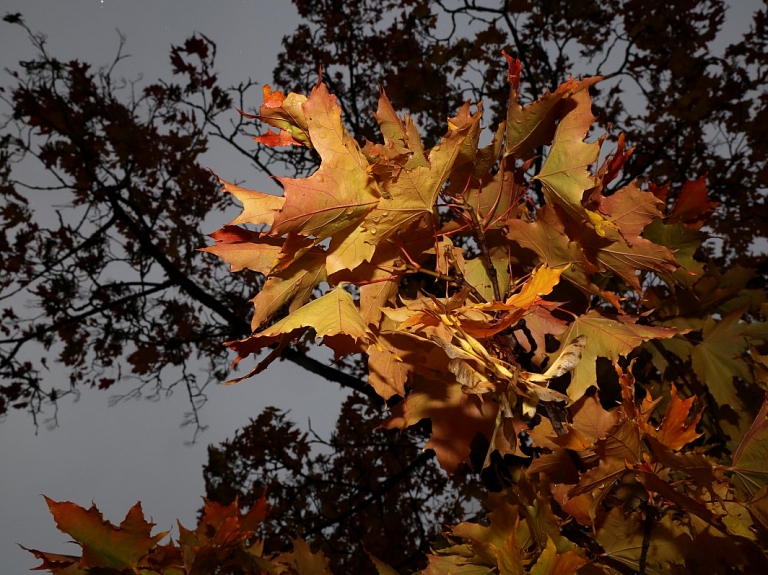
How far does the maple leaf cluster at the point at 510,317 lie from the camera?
67cm

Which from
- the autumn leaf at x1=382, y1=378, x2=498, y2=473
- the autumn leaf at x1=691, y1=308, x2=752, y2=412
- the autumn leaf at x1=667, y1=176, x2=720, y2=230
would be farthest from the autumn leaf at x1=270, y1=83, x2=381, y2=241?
the autumn leaf at x1=691, y1=308, x2=752, y2=412

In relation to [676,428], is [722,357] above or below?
above

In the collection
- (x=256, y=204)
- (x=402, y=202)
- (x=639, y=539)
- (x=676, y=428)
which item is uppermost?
(x=256, y=204)

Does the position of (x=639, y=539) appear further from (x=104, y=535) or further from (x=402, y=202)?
(x=104, y=535)

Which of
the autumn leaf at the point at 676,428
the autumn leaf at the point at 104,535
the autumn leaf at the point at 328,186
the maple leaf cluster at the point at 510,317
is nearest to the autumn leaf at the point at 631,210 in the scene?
the maple leaf cluster at the point at 510,317

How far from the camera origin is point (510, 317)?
631 mm

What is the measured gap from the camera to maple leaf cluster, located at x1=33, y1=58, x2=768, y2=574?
2.20 feet

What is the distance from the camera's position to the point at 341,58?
4914mm

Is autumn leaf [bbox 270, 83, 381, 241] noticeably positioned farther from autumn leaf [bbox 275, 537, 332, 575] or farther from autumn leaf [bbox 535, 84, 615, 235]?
autumn leaf [bbox 275, 537, 332, 575]

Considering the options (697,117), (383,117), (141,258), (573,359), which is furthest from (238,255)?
(697,117)

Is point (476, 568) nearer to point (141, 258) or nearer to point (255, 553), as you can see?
point (255, 553)

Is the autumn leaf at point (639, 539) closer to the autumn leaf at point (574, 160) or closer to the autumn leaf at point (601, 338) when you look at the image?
the autumn leaf at point (601, 338)

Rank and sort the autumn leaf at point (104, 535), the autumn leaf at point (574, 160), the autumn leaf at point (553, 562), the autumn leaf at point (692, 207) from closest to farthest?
1. the autumn leaf at point (553, 562)
2. the autumn leaf at point (574, 160)
3. the autumn leaf at point (104, 535)
4. the autumn leaf at point (692, 207)

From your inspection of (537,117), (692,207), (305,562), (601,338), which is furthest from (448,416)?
(692,207)
